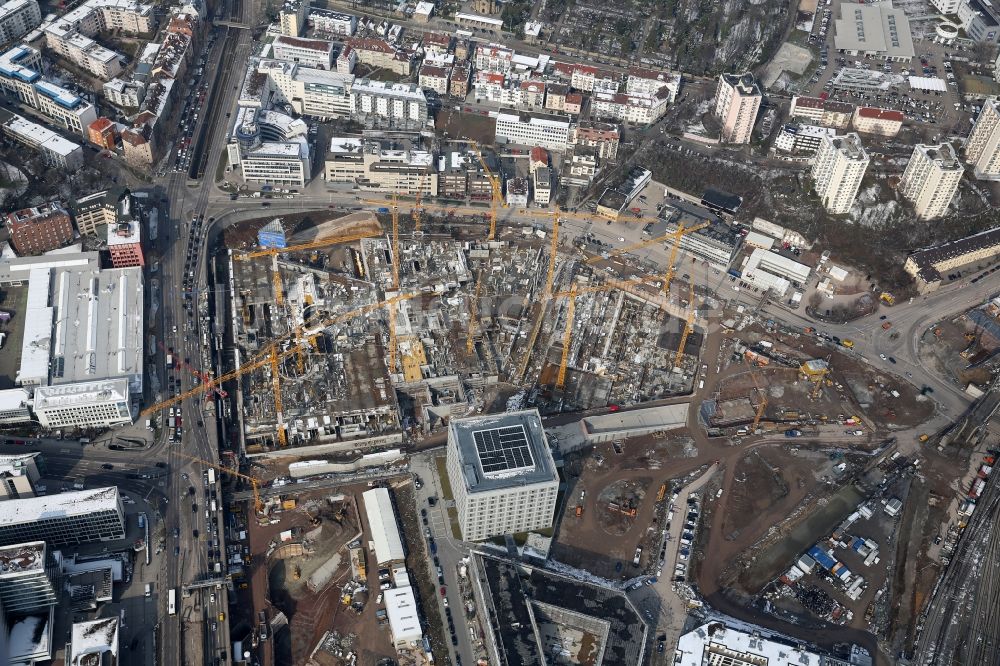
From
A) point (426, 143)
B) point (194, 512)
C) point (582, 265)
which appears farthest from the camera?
point (426, 143)

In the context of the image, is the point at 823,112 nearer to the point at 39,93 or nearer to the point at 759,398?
the point at 759,398

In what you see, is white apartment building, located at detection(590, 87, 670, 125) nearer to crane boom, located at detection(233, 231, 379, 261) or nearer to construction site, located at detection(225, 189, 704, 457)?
construction site, located at detection(225, 189, 704, 457)

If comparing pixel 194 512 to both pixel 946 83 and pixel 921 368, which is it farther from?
pixel 946 83

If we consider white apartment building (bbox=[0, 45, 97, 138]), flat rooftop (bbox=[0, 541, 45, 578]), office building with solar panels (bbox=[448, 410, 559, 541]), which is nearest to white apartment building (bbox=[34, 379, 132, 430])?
flat rooftop (bbox=[0, 541, 45, 578])

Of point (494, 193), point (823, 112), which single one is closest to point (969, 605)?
point (494, 193)

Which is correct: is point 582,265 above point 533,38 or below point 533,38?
below

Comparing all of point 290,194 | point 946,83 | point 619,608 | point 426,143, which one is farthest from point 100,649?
point 946,83
